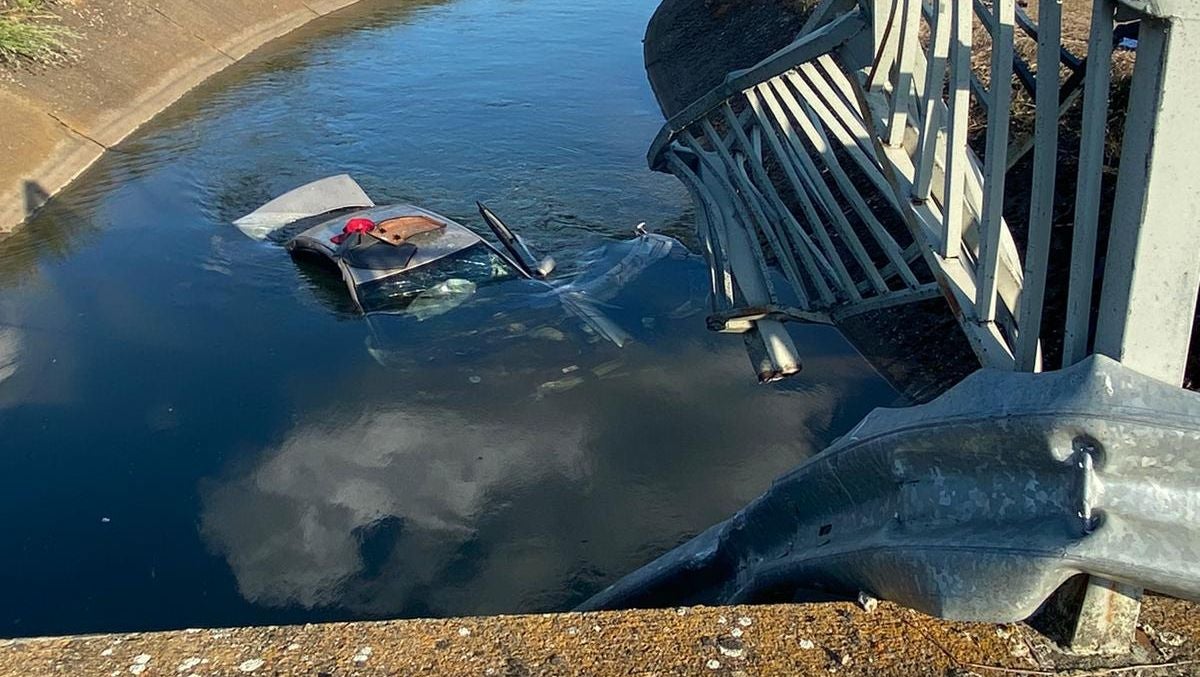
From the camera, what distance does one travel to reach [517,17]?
2441 centimetres

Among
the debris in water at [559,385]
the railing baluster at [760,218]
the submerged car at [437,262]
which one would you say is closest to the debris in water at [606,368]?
the debris in water at [559,385]

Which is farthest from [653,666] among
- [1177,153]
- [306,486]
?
[306,486]

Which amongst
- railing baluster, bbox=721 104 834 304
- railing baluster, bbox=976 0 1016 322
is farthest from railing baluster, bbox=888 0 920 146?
railing baluster, bbox=721 104 834 304

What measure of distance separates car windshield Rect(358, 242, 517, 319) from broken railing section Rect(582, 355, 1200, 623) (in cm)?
724

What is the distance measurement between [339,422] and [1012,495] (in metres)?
6.89

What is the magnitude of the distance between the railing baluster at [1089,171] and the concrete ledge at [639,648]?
0.93m

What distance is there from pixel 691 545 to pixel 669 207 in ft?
28.7

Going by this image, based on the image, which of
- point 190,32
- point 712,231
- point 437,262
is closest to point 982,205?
point 712,231

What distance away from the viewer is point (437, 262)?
1073 centimetres

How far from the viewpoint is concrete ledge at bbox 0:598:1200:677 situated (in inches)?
119

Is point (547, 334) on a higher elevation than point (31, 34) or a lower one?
lower

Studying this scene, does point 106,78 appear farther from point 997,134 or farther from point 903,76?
point 997,134

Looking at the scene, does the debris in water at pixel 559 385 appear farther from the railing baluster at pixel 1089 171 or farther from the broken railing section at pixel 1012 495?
the railing baluster at pixel 1089 171

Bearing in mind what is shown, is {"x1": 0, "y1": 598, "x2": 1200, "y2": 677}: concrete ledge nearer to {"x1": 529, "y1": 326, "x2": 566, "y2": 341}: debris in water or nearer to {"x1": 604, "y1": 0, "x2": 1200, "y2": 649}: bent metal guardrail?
{"x1": 604, "y1": 0, "x2": 1200, "y2": 649}: bent metal guardrail
